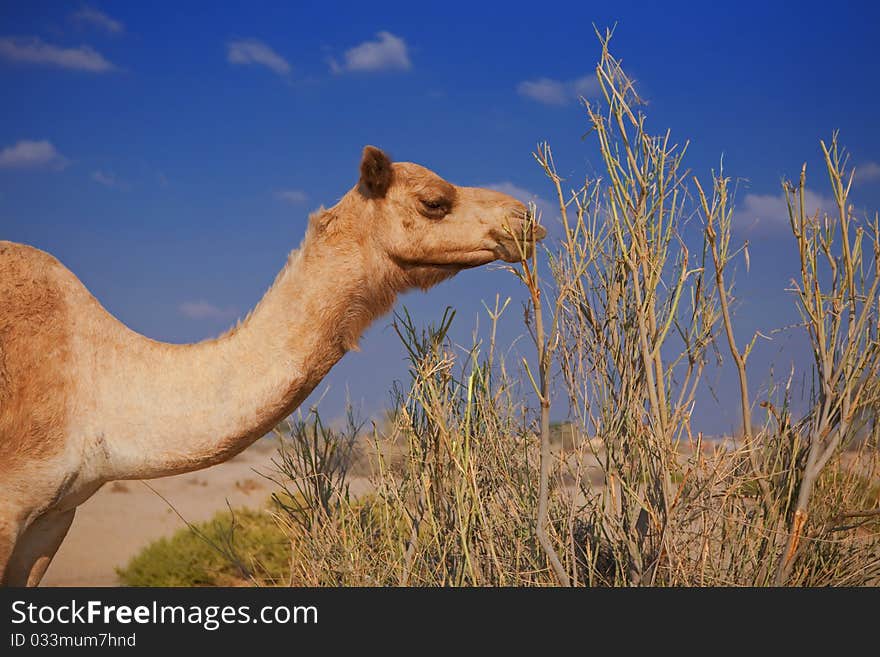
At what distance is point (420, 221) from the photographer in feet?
13.9

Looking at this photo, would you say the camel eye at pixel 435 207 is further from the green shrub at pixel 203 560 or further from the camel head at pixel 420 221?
the green shrub at pixel 203 560

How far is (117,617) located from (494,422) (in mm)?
1965

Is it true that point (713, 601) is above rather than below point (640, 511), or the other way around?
below

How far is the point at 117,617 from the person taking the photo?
12.0 feet

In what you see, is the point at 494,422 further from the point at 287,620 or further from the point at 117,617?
the point at 117,617

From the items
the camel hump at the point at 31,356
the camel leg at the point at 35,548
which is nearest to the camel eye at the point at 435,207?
the camel hump at the point at 31,356

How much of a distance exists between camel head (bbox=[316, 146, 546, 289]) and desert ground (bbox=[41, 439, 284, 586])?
26.9ft

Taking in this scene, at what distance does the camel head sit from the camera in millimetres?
4207

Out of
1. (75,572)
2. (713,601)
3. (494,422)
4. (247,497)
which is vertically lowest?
(713,601)

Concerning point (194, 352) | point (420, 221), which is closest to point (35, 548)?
point (194, 352)

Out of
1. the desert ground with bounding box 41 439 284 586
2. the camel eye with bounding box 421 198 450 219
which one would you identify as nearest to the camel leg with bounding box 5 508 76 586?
the camel eye with bounding box 421 198 450 219

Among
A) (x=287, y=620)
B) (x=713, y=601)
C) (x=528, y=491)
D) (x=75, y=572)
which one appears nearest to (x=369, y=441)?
(x=528, y=491)

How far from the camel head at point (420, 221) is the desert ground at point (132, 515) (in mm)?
8193

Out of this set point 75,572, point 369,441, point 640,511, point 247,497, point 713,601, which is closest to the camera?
point 713,601
